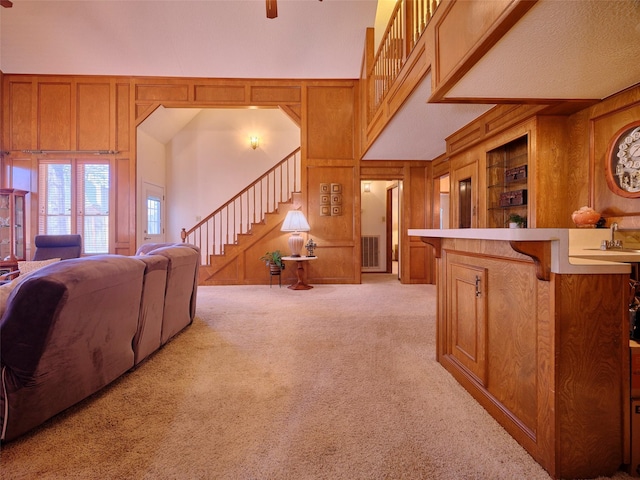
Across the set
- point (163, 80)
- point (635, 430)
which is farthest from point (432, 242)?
point (163, 80)

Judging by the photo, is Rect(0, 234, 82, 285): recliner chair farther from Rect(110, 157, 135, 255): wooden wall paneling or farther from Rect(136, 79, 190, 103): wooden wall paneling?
Rect(136, 79, 190, 103): wooden wall paneling

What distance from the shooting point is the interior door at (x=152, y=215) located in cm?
620

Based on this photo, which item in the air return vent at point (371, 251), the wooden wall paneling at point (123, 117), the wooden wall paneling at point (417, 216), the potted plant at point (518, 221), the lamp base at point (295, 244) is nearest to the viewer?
the potted plant at point (518, 221)

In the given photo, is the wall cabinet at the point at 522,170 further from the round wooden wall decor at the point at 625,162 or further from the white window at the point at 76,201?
the white window at the point at 76,201

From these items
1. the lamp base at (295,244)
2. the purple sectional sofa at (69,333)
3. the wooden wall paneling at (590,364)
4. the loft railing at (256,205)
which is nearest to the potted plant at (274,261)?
the lamp base at (295,244)

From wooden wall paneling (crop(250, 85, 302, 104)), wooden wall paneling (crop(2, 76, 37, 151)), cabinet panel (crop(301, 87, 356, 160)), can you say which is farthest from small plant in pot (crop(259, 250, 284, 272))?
wooden wall paneling (crop(2, 76, 37, 151))

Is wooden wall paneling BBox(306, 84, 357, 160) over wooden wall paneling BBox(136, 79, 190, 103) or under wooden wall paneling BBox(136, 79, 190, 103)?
under

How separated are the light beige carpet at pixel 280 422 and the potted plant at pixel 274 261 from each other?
8.35 ft

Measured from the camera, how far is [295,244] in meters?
5.55

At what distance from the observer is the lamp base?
5555 millimetres

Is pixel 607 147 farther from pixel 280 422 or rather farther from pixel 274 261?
pixel 274 261

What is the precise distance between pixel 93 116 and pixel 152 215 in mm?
2031

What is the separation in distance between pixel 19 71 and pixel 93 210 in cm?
275

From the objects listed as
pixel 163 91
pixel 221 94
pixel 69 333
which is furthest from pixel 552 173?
pixel 163 91
